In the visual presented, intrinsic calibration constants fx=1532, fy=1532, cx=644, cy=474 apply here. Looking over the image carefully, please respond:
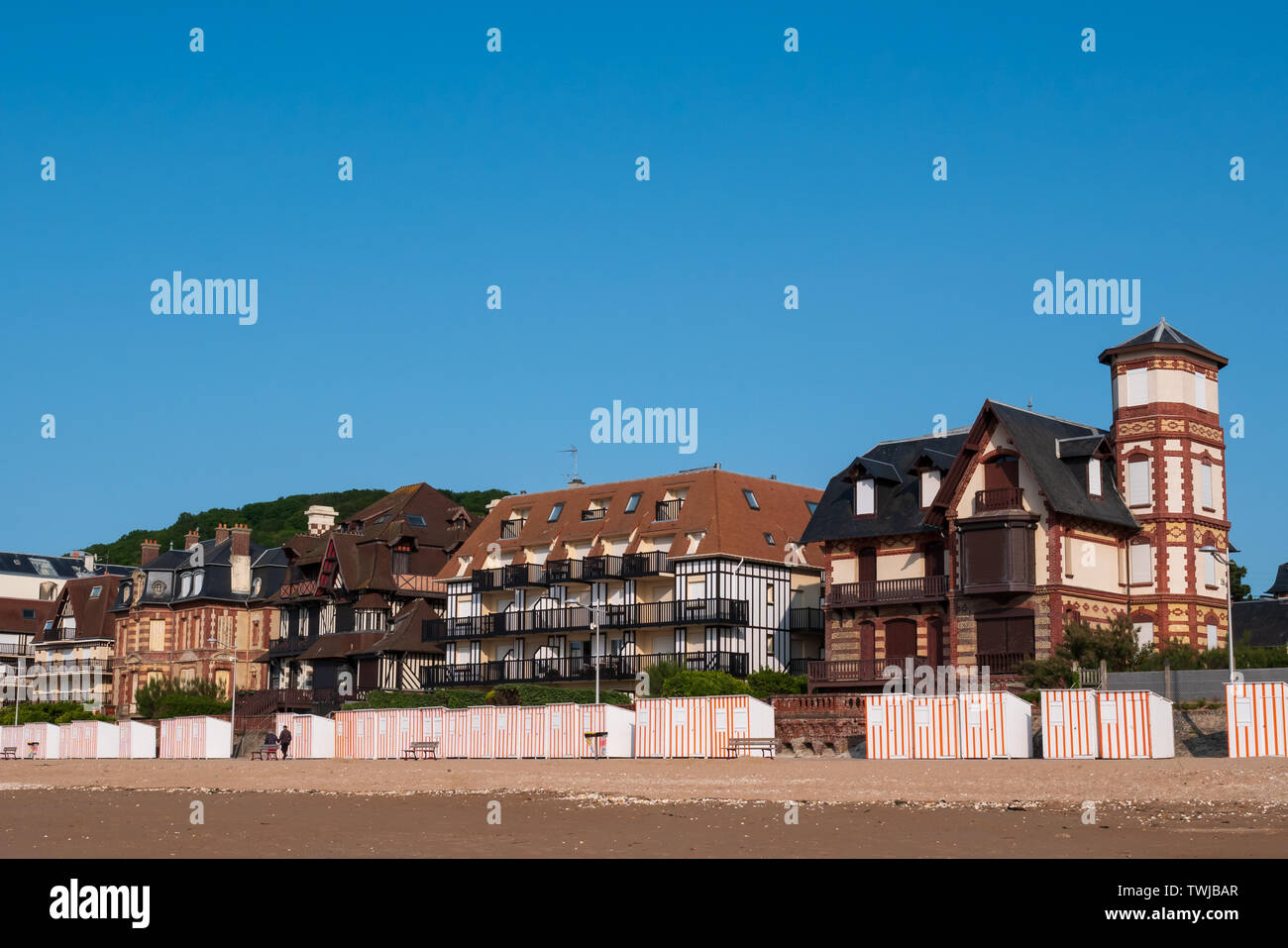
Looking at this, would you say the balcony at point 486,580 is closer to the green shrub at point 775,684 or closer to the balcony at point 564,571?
the balcony at point 564,571

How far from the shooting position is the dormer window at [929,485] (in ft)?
160

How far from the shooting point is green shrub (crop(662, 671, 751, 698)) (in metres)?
46.3

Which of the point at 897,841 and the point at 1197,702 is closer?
the point at 897,841

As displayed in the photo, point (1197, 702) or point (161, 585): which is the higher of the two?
point (161, 585)

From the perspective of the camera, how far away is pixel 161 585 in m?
78.6

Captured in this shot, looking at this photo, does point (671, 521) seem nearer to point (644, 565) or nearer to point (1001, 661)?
point (644, 565)

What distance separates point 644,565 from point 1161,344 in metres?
21.0

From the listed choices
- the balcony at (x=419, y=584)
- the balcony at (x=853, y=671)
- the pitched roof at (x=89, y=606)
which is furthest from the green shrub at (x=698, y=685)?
the pitched roof at (x=89, y=606)

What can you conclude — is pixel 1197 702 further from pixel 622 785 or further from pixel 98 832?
pixel 98 832

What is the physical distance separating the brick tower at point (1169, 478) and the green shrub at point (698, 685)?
483 inches

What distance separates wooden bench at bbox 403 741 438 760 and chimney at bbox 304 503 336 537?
37.9 meters

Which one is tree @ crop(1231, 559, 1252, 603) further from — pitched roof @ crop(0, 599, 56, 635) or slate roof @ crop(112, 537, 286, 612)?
pitched roof @ crop(0, 599, 56, 635)
